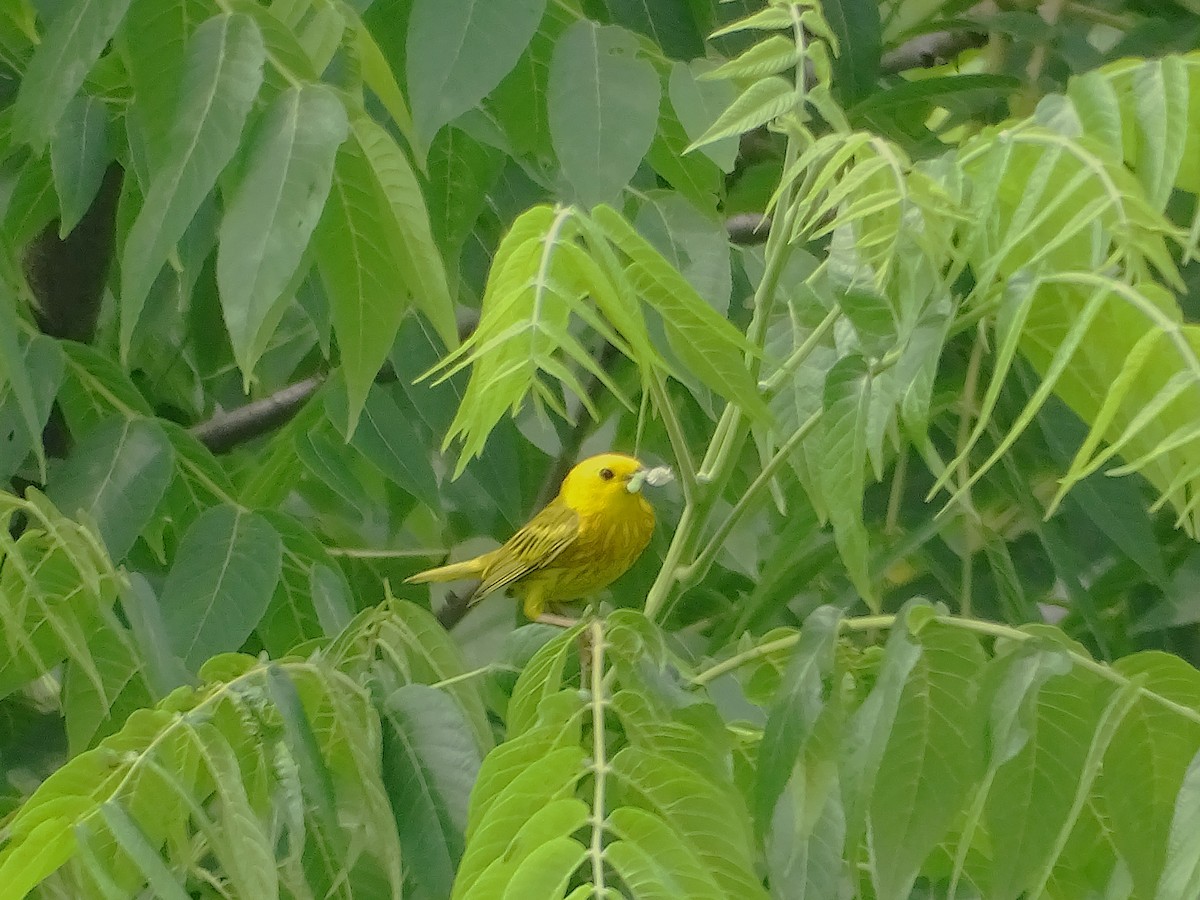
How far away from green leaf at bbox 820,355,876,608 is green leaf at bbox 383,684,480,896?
1.02 ft

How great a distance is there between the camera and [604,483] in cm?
208

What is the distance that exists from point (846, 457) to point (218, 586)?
716 mm

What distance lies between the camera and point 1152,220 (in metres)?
0.93

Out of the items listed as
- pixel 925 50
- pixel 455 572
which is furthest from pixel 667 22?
pixel 925 50

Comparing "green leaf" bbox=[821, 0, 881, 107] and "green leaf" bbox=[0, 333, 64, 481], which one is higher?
"green leaf" bbox=[821, 0, 881, 107]

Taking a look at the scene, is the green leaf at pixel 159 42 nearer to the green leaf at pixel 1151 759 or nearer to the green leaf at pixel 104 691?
the green leaf at pixel 104 691

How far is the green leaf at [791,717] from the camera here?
0.90 m

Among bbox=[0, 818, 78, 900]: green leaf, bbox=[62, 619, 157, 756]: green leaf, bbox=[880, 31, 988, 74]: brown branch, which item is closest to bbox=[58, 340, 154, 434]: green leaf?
bbox=[62, 619, 157, 756]: green leaf

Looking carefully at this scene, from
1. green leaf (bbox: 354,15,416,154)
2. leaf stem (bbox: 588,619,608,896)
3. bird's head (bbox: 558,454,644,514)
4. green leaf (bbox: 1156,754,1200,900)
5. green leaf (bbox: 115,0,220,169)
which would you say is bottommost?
bird's head (bbox: 558,454,644,514)

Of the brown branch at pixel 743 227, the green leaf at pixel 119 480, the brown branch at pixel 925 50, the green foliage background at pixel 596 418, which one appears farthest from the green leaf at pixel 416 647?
the brown branch at pixel 925 50

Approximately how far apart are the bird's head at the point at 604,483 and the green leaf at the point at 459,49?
0.98 m

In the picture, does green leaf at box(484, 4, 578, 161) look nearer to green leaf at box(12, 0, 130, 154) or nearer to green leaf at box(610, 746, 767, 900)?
green leaf at box(12, 0, 130, 154)

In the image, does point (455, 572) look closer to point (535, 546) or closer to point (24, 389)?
point (535, 546)

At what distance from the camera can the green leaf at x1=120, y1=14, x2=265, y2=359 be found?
96 centimetres
